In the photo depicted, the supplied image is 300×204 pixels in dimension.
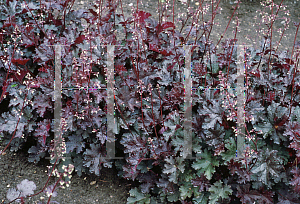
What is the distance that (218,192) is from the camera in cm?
221

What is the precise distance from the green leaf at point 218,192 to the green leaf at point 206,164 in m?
0.11

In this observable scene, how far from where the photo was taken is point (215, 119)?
224 centimetres

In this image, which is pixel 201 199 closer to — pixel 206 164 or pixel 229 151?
pixel 206 164

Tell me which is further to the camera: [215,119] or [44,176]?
[44,176]

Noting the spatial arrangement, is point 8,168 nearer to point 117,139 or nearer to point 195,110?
point 117,139

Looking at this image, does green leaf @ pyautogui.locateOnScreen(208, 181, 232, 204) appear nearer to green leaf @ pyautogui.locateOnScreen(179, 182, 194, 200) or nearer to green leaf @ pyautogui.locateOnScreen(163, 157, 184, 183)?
green leaf @ pyautogui.locateOnScreen(179, 182, 194, 200)

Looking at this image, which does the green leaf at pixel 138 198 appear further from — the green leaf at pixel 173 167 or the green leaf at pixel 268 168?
the green leaf at pixel 268 168

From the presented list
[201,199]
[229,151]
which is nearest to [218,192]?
[201,199]

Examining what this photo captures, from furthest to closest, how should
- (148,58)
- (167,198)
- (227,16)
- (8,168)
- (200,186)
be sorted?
(227,16), (148,58), (8,168), (167,198), (200,186)

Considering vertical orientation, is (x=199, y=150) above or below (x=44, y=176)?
above

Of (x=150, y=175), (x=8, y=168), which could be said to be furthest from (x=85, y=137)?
(x=8, y=168)

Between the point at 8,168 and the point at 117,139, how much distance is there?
3.35 feet

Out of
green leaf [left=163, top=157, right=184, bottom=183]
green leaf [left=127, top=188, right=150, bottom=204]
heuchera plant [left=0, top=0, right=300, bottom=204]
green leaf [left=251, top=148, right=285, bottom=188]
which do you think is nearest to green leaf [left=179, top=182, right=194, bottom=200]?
heuchera plant [left=0, top=0, right=300, bottom=204]

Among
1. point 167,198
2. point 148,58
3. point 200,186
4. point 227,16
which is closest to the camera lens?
point 200,186
